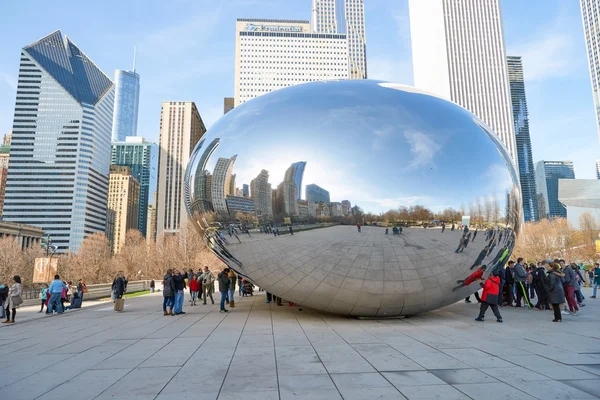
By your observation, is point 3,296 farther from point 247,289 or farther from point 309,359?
point 309,359

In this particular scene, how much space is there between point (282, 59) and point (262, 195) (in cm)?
17185

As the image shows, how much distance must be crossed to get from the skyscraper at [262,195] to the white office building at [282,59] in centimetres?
15935

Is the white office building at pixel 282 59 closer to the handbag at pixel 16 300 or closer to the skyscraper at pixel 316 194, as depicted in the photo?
the handbag at pixel 16 300

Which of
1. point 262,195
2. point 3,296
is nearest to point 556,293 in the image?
point 262,195

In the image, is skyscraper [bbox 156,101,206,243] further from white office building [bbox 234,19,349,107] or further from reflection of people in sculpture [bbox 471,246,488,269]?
reflection of people in sculpture [bbox 471,246,488,269]

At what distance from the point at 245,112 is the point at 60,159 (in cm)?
17421

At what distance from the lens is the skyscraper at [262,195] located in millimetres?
8250

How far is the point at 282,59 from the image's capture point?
168 metres

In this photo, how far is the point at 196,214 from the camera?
34.8 feet

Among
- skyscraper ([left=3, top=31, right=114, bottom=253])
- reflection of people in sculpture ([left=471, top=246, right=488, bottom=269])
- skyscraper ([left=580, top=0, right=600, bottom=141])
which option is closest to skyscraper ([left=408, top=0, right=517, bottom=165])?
skyscraper ([left=580, top=0, right=600, bottom=141])

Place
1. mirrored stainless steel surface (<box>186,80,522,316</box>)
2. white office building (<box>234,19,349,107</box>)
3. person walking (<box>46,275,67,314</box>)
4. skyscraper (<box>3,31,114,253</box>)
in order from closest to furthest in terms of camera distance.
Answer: mirrored stainless steel surface (<box>186,80,522,316</box>)
person walking (<box>46,275,67,314</box>)
skyscraper (<box>3,31,114,253</box>)
white office building (<box>234,19,349,107</box>)

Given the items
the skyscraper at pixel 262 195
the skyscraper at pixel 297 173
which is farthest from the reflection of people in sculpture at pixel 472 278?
the skyscraper at pixel 262 195

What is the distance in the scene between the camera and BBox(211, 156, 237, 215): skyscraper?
894 cm

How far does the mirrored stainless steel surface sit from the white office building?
521ft
